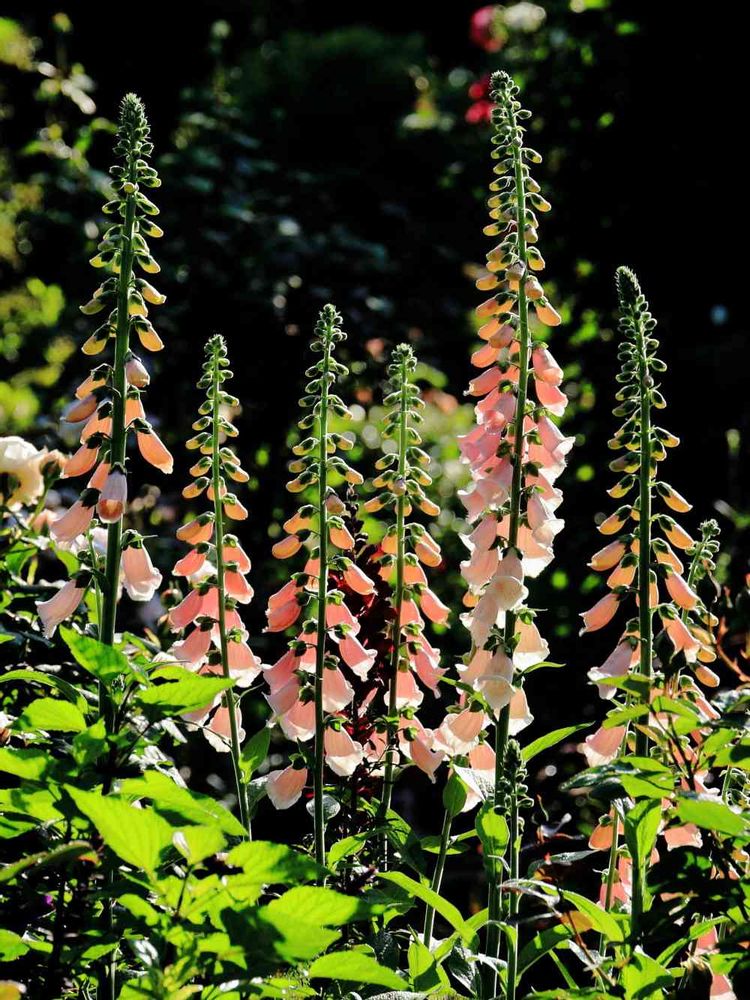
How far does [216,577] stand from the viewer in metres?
1.97

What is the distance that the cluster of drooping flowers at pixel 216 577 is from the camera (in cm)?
192

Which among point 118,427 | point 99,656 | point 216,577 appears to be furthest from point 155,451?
point 99,656

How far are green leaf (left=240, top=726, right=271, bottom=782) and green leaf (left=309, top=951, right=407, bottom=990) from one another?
18.6 inches

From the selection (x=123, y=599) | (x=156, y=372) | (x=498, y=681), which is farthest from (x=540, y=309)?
(x=156, y=372)

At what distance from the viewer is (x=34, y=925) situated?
1834mm

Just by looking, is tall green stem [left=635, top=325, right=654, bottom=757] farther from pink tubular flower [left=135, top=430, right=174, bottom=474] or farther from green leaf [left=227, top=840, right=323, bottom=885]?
pink tubular flower [left=135, top=430, right=174, bottom=474]

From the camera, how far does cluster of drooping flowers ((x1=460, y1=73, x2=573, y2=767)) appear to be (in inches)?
75.0

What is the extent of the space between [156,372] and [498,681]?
3494 millimetres

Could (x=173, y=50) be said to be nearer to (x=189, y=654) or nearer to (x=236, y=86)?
(x=236, y=86)

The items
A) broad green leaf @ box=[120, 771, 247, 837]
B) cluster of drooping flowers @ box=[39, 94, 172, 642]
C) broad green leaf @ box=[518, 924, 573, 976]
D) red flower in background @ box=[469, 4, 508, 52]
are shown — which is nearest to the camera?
broad green leaf @ box=[120, 771, 247, 837]

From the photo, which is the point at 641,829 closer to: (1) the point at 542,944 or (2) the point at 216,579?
(1) the point at 542,944

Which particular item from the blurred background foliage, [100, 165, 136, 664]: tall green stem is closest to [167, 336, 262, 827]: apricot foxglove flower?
[100, 165, 136, 664]: tall green stem

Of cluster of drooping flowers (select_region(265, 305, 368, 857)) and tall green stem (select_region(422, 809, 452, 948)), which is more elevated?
cluster of drooping flowers (select_region(265, 305, 368, 857))

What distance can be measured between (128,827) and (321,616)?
599 mm
